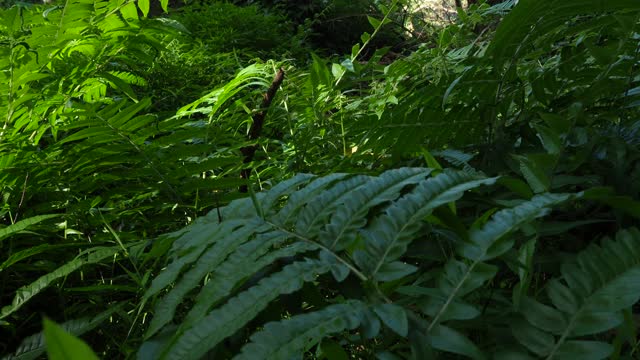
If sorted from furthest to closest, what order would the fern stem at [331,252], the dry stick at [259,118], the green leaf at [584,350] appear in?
the dry stick at [259,118], the fern stem at [331,252], the green leaf at [584,350]

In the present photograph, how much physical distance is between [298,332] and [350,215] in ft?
0.49

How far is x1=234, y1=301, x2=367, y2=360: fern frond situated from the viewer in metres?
0.45

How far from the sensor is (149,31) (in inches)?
49.7

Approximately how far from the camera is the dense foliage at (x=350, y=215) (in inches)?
19.4

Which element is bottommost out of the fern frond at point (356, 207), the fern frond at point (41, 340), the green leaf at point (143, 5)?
the fern frond at point (41, 340)

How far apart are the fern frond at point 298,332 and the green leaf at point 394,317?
2cm

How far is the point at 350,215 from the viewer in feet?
1.90

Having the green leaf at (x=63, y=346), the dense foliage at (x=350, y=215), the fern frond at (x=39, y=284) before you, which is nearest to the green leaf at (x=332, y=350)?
the dense foliage at (x=350, y=215)

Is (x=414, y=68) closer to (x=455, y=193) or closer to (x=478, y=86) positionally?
(x=478, y=86)

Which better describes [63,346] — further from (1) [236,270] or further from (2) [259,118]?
(2) [259,118]

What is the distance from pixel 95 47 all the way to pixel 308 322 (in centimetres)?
97

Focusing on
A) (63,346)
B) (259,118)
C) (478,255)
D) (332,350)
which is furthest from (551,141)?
(259,118)

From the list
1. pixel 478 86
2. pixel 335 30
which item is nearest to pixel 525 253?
pixel 478 86

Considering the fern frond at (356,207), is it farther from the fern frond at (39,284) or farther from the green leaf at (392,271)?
the fern frond at (39,284)
